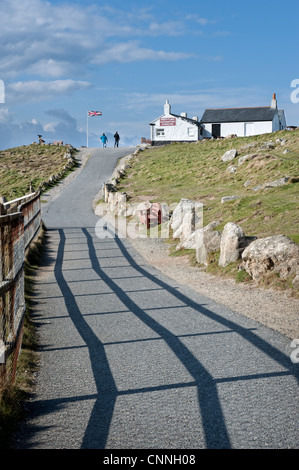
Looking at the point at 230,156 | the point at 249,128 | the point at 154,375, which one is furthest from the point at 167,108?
the point at 154,375

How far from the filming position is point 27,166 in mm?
60500

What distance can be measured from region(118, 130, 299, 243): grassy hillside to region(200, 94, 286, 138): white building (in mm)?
13561

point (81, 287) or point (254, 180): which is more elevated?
point (254, 180)

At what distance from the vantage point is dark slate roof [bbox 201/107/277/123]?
68.6 metres

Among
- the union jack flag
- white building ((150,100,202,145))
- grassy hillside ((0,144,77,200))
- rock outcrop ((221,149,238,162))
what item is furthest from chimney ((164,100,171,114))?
rock outcrop ((221,149,238,162))

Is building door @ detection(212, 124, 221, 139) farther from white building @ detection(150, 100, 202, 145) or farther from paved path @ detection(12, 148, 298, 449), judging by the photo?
paved path @ detection(12, 148, 298, 449)

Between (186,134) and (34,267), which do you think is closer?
(34,267)

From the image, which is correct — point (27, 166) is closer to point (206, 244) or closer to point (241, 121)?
point (241, 121)

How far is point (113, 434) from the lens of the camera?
4.89m

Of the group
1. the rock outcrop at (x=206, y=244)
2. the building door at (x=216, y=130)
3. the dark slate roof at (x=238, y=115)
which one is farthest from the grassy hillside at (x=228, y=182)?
the dark slate roof at (x=238, y=115)

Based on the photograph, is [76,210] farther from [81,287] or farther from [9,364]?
[9,364]

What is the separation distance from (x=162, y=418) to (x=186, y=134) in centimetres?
6822
